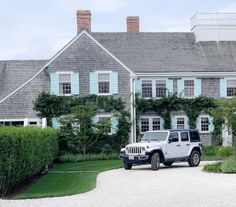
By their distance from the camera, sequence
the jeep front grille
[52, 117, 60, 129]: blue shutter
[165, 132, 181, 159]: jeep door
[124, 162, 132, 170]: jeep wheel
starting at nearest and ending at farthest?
the jeep front grille
[124, 162, 132, 170]: jeep wheel
[165, 132, 181, 159]: jeep door
[52, 117, 60, 129]: blue shutter

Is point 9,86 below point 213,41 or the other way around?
below

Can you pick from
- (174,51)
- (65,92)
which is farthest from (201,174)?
(174,51)

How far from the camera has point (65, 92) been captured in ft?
124

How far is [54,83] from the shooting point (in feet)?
123

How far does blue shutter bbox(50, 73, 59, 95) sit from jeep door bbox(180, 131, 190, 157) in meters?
12.6

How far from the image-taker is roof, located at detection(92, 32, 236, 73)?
134 feet

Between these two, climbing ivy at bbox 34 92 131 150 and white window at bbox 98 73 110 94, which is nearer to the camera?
climbing ivy at bbox 34 92 131 150

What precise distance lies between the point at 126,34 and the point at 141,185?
27.3 meters

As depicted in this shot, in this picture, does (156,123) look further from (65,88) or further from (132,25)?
(132,25)

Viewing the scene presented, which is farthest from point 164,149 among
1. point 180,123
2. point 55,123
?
point 180,123

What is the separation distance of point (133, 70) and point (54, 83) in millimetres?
5925

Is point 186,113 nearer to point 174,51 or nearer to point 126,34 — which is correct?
point 174,51

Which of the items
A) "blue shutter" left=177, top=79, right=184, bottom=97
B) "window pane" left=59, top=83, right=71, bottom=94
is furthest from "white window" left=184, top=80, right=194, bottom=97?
"window pane" left=59, top=83, right=71, bottom=94

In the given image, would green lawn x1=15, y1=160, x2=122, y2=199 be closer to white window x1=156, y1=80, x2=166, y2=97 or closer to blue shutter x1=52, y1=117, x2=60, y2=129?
blue shutter x1=52, y1=117, x2=60, y2=129
